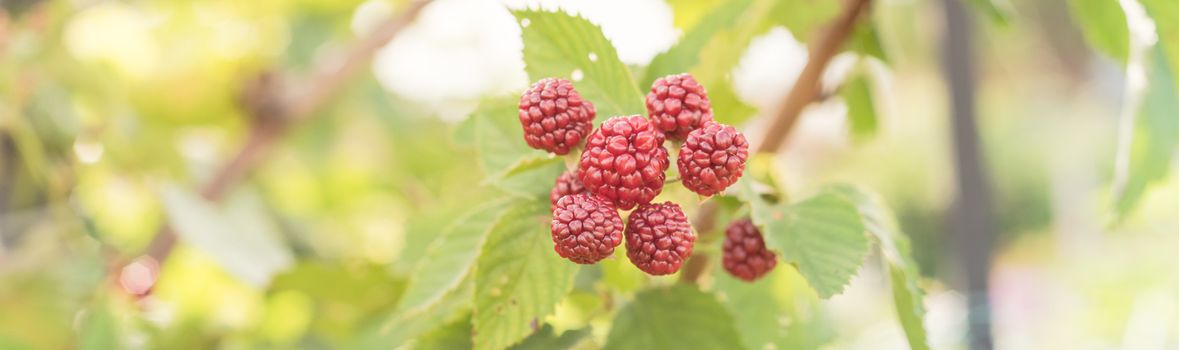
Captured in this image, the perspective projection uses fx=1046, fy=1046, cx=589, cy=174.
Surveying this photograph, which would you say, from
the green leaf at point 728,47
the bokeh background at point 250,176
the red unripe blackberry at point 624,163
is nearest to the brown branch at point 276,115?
the bokeh background at point 250,176

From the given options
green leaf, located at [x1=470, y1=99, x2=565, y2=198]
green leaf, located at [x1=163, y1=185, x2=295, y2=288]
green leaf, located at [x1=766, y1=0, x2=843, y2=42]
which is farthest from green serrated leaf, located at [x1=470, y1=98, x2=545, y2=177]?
green leaf, located at [x1=163, y1=185, x2=295, y2=288]

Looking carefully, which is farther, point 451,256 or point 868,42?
point 868,42

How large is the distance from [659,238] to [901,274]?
0.28 feet

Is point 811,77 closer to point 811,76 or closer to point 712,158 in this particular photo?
point 811,76

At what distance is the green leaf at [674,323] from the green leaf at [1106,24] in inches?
6.4

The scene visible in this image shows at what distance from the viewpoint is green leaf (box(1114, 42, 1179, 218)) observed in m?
0.33

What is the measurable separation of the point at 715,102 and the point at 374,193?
0.68m

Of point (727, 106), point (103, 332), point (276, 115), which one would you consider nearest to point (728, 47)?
point (727, 106)

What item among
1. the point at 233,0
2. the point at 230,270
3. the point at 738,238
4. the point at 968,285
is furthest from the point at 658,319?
the point at 233,0

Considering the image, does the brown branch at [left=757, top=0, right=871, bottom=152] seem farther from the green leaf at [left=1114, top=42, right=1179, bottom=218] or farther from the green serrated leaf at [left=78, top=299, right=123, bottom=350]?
the green serrated leaf at [left=78, top=299, right=123, bottom=350]

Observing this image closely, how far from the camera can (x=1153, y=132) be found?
328 mm

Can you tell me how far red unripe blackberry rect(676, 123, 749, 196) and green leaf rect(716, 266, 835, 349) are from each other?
126 mm

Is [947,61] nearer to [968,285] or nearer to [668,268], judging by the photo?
[968,285]

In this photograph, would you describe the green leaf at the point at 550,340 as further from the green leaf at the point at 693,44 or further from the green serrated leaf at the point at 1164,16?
the green serrated leaf at the point at 1164,16
